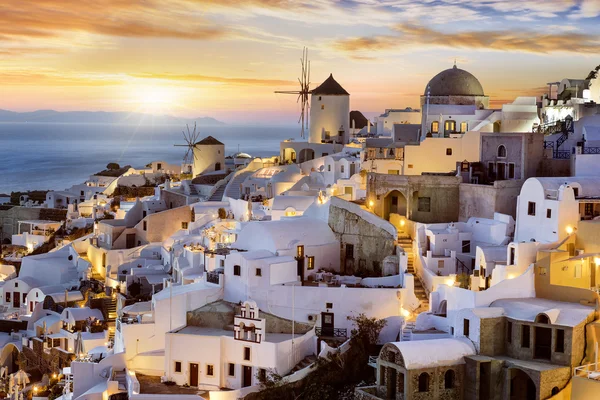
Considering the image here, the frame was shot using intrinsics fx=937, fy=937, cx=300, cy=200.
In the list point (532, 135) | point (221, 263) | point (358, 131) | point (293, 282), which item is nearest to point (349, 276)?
point (293, 282)

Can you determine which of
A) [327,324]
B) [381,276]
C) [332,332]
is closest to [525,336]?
[332,332]

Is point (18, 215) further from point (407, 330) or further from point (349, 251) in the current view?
point (407, 330)

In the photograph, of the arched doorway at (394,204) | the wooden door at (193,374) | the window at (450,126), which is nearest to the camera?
the wooden door at (193,374)

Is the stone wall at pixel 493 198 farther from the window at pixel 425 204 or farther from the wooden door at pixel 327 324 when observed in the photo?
the wooden door at pixel 327 324

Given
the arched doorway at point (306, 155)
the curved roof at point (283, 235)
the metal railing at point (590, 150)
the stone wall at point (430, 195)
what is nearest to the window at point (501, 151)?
the stone wall at point (430, 195)

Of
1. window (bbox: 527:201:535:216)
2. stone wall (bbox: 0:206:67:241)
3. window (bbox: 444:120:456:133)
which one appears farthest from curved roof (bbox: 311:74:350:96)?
window (bbox: 527:201:535:216)

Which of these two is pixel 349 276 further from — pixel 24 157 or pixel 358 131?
pixel 24 157

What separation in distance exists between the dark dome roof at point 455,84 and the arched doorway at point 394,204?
878 cm

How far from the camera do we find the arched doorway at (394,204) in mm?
26859

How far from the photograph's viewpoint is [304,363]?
22016 mm

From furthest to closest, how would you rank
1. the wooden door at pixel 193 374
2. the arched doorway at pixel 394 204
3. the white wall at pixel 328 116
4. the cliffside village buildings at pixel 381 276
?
the white wall at pixel 328 116 → the arched doorway at pixel 394 204 → the wooden door at pixel 193 374 → the cliffside village buildings at pixel 381 276

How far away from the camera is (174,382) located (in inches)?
882

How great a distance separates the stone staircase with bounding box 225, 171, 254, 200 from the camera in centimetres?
3691

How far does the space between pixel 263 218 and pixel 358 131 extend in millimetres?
16926
